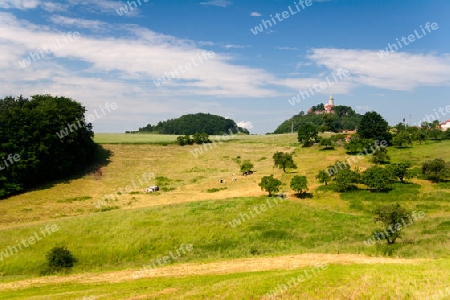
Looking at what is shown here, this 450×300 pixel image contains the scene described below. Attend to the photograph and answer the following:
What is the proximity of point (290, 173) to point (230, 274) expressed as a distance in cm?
5675

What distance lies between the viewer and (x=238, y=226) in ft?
149

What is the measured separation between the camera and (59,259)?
1412 inches

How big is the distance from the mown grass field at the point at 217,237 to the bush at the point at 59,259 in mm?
968

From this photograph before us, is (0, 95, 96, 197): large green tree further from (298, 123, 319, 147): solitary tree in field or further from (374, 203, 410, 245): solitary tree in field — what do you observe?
(298, 123, 319, 147): solitary tree in field

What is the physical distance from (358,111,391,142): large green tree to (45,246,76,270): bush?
106m

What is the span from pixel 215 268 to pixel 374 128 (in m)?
104

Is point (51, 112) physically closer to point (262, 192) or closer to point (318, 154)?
point (262, 192)

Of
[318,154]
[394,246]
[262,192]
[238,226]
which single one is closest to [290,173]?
[262,192]

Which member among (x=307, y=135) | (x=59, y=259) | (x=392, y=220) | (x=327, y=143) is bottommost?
(x=392, y=220)

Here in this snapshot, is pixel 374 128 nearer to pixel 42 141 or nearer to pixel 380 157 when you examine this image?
pixel 380 157

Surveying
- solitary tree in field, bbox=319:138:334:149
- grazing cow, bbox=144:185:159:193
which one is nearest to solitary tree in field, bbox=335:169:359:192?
grazing cow, bbox=144:185:159:193

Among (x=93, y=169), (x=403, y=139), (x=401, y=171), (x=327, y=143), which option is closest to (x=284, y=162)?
(x=401, y=171)

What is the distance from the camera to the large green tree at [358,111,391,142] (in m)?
117

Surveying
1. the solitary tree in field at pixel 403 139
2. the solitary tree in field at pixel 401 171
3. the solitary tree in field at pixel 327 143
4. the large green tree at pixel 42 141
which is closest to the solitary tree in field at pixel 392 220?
the solitary tree in field at pixel 401 171
